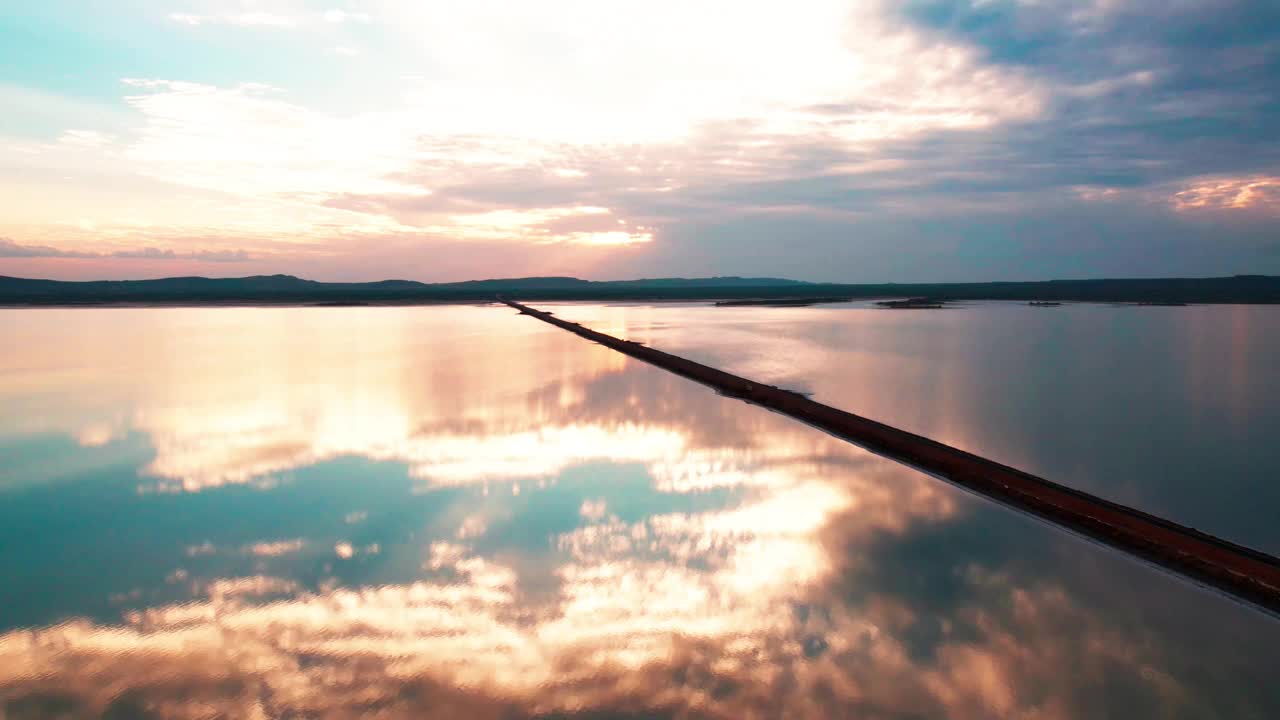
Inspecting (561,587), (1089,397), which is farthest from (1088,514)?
(1089,397)

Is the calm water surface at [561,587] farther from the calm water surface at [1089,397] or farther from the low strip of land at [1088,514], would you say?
the calm water surface at [1089,397]

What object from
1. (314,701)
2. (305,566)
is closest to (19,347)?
(305,566)

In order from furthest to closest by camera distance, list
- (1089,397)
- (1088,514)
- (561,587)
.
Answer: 1. (1089,397)
2. (1088,514)
3. (561,587)

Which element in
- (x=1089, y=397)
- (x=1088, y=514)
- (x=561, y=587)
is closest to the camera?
(x=561, y=587)

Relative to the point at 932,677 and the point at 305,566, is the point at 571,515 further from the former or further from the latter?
the point at 932,677

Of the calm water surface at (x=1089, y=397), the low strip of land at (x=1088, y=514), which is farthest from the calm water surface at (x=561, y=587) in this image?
Answer: the calm water surface at (x=1089, y=397)

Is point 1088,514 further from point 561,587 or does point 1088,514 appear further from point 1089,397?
point 1089,397

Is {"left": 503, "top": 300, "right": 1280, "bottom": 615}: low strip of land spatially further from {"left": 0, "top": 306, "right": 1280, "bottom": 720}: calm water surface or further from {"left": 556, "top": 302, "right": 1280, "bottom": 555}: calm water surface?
{"left": 556, "top": 302, "right": 1280, "bottom": 555}: calm water surface
